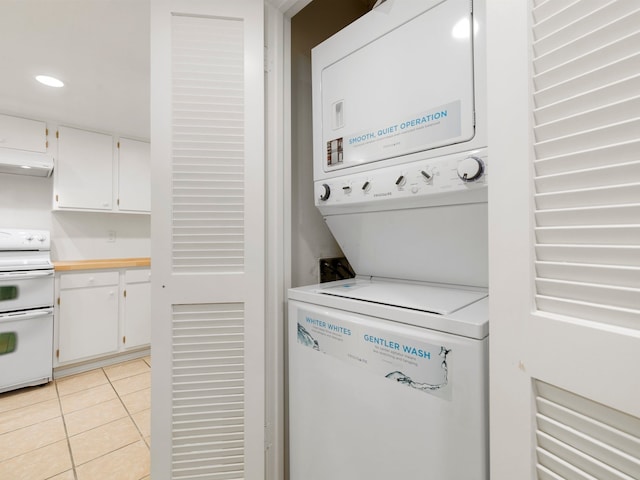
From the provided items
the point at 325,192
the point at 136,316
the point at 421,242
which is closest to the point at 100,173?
the point at 136,316

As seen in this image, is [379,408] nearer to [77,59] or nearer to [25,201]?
[77,59]

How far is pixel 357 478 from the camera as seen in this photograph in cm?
95

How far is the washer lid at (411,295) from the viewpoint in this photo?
882mm

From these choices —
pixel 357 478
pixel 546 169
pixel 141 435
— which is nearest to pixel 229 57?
pixel 546 169

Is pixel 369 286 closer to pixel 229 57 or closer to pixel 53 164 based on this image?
pixel 229 57

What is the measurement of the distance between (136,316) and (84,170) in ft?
5.20

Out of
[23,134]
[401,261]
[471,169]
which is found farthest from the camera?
[23,134]

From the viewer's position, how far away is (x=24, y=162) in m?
2.65

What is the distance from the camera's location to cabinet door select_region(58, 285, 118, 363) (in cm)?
280

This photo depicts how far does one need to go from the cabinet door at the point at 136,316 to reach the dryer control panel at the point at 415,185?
2.79 meters

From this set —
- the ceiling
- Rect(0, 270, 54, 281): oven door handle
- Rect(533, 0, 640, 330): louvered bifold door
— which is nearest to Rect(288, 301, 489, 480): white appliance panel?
Rect(533, 0, 640, 330): louvered bifold door

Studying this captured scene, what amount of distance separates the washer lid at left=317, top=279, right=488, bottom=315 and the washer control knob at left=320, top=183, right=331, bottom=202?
1.22ft

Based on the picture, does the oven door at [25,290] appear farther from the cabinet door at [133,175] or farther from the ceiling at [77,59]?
the ceiling at [77,59]

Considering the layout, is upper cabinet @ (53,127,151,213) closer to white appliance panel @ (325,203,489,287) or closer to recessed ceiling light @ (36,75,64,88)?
recessed ceiling light @ (36,75,64,88)
